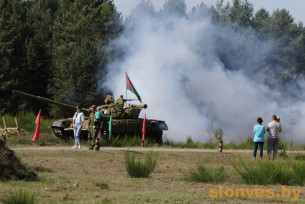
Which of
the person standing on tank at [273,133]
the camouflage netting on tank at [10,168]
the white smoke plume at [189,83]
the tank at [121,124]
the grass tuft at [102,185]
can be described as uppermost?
the white smoke plume at [189,83]

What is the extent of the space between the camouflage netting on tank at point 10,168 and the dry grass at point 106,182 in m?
0.28

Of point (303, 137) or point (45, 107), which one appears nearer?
point (303, 137)

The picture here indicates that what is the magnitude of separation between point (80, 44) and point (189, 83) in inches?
414

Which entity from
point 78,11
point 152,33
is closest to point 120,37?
point 152,33

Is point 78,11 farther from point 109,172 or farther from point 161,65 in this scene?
point 109,172

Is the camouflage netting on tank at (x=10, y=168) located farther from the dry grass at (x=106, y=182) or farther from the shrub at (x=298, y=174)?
the shrub at (x=298, y=174)

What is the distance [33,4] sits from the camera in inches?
2547

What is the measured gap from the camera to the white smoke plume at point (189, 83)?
4019 centimetres

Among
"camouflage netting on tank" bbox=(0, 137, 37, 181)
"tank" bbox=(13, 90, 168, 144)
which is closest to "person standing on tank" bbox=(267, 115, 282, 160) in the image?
"camouflage netting on tank" bbox=(0, 137, 37, 181)

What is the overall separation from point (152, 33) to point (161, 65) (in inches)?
85.7

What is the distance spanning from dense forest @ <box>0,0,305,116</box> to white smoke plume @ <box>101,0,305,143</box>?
5.03 feet

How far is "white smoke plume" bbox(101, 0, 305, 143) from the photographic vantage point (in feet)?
132

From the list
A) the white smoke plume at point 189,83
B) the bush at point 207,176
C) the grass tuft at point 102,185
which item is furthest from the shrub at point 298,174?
the white smoke plume at point 189,83

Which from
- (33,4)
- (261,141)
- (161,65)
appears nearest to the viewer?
(261,141)
